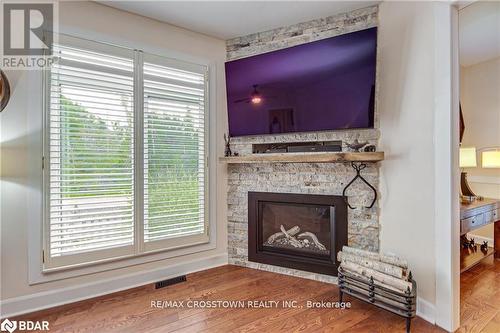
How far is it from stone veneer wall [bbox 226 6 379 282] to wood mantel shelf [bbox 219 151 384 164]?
195 millimetres

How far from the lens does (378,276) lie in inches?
78.6

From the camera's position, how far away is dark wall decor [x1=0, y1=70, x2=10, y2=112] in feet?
6.62

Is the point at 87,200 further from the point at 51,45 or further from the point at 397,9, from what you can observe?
the point at 397,9

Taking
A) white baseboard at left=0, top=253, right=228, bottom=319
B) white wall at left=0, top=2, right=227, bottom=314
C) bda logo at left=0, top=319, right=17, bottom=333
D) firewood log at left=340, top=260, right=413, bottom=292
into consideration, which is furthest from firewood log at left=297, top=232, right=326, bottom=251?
bda logo at left=0, top=319, right=17, bottom=333

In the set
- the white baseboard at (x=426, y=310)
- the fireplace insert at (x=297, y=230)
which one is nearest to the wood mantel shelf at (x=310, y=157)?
the fireplace insert at (x=297, y=230)

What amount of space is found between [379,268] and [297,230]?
946mm

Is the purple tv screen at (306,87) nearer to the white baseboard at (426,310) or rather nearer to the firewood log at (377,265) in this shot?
the firewood log at (377,265)

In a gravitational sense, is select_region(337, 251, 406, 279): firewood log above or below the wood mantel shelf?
below

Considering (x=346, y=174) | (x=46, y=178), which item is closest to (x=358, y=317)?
(x=346, y=174)

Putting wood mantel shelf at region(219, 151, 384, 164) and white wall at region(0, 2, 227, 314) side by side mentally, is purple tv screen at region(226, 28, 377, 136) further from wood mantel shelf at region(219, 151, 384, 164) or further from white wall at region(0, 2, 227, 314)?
white wall at region(0, 2, 227, 314)

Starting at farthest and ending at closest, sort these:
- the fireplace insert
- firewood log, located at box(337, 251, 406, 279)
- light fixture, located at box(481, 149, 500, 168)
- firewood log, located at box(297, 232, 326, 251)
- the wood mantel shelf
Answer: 1. light fixture, located at box(481, 149, 500, 168)
2. firewood log, located at box(297, 232, 326, 251)
3. the fireplace insert
4. the wood mantel shelf
5. firewood log, located at box(337, 251, 406, 279)

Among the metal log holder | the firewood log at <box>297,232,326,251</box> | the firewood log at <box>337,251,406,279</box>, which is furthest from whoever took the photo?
the firewood log at <box>297,232,326,251</box>

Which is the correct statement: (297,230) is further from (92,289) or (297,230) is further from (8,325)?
(8,325)

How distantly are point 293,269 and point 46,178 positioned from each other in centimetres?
240
